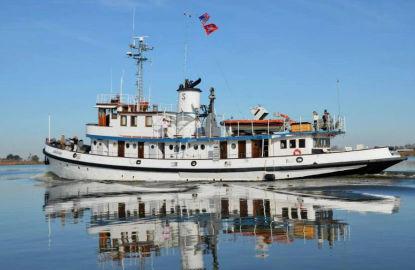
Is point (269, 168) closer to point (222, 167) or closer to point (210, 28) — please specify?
point (222, 167)

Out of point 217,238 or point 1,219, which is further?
point 1,219

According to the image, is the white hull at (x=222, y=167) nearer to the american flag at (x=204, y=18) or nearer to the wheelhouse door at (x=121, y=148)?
the wheelhouse door at (x=121, y=148)

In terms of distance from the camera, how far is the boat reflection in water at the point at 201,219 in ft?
34.6

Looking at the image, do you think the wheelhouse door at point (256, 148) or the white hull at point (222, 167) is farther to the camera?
the wheelhouse door at point (256, 148)

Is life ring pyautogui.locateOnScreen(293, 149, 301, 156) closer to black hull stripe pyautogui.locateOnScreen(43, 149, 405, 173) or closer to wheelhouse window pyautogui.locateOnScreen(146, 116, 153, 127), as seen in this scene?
black hull stripe pyautogui.locateOnScreen(43, 149, 405, 173)

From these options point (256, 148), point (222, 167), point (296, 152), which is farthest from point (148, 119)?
point (296, 152)

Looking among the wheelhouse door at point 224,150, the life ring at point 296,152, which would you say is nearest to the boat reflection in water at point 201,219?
the life ring at point 296,152

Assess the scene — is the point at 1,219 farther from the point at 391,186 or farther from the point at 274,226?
the point at 391,186

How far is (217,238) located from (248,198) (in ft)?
30.8

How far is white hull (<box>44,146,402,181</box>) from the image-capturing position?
29438mm

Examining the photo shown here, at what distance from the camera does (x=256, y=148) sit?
1257 inches

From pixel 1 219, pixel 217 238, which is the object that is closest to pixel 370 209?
pixel 217 238

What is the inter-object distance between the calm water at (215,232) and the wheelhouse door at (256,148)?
10.5 meters

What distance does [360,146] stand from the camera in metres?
30.0
